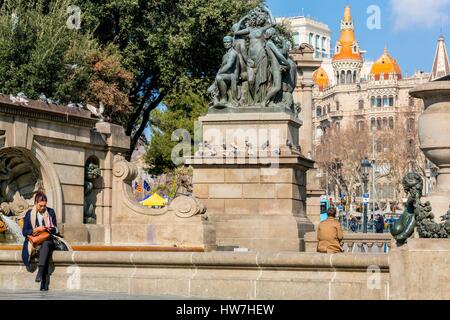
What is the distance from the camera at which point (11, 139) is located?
22906mm

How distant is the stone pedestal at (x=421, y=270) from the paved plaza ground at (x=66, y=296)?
8.84ft

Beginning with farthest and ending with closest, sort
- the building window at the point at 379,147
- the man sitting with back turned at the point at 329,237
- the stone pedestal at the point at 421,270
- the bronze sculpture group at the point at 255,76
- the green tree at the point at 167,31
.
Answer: the building window at the point at 379,147
the green tree at the point at 167,31
the bronze sculpture group at the point at 255,76
the man sitting with back turned at the point at 329,237
the stone pedestal at the point at 421,270

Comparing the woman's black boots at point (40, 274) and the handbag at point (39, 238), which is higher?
the handbag at point (39, 238)

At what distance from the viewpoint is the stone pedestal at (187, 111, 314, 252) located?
27938 mm

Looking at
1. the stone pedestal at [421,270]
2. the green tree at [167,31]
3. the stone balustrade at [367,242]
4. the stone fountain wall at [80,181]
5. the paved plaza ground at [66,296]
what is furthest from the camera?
the green tree at [167,31]

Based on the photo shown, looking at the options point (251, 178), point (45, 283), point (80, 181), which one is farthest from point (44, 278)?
point (251, 178)

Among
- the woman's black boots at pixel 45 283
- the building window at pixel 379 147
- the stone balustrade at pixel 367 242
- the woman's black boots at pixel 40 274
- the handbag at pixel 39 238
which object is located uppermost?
the building window at pixel 379 147

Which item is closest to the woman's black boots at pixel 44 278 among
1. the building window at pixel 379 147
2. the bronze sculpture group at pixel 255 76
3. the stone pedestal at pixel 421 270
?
the stone pedestal at pixel 421 270

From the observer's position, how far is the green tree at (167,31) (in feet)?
168

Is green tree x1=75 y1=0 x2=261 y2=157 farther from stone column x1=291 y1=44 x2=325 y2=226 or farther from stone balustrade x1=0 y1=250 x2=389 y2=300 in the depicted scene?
stone balustrade x1=0 y1=250 x2=389 y2=300

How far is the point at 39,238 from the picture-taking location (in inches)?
648

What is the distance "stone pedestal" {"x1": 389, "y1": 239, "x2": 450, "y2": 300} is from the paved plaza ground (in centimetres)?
269

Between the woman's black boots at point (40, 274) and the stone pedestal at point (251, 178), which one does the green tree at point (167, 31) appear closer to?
the stone pedestal at point (251, 178)

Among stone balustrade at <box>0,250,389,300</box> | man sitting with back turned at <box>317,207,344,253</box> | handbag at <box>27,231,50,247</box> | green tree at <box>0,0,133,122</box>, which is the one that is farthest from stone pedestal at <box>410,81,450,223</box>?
green tree at <box>0,0,133,122</box>
